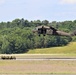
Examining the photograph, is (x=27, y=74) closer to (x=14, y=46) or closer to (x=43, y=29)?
(x=43, y=29)

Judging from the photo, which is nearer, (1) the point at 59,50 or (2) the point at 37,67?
(2) the point at 37,67

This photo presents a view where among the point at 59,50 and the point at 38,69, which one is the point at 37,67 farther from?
the point at 59,50

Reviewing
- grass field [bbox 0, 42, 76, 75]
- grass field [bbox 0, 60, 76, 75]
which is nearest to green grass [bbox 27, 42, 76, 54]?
grass field [bbox 0, 42, 76, 75]

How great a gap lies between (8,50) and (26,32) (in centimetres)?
3345

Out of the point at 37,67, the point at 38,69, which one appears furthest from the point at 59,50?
the point at 38,69

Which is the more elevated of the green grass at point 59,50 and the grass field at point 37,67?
the grass field at point 37,67

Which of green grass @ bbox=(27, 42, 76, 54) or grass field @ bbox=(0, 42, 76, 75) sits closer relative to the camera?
grass field @ bbox=(0, 42, 76, 75)

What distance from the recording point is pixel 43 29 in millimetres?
82562

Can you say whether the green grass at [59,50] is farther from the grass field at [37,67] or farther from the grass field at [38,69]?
the grass field at [38,69]

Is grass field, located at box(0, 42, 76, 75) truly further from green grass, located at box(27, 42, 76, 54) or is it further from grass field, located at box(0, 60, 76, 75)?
green grass, located at box(27, 42, 76, 54)

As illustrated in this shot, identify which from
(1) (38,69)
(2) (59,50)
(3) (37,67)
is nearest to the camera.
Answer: (1) (38,69)

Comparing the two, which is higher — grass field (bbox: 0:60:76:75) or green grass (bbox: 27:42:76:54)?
grass field (bbox: 0:60:76:75)

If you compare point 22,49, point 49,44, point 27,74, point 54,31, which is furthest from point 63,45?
point 27,74

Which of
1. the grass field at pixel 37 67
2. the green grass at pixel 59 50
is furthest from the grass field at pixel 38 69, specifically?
the green grass at pixel 59 50
